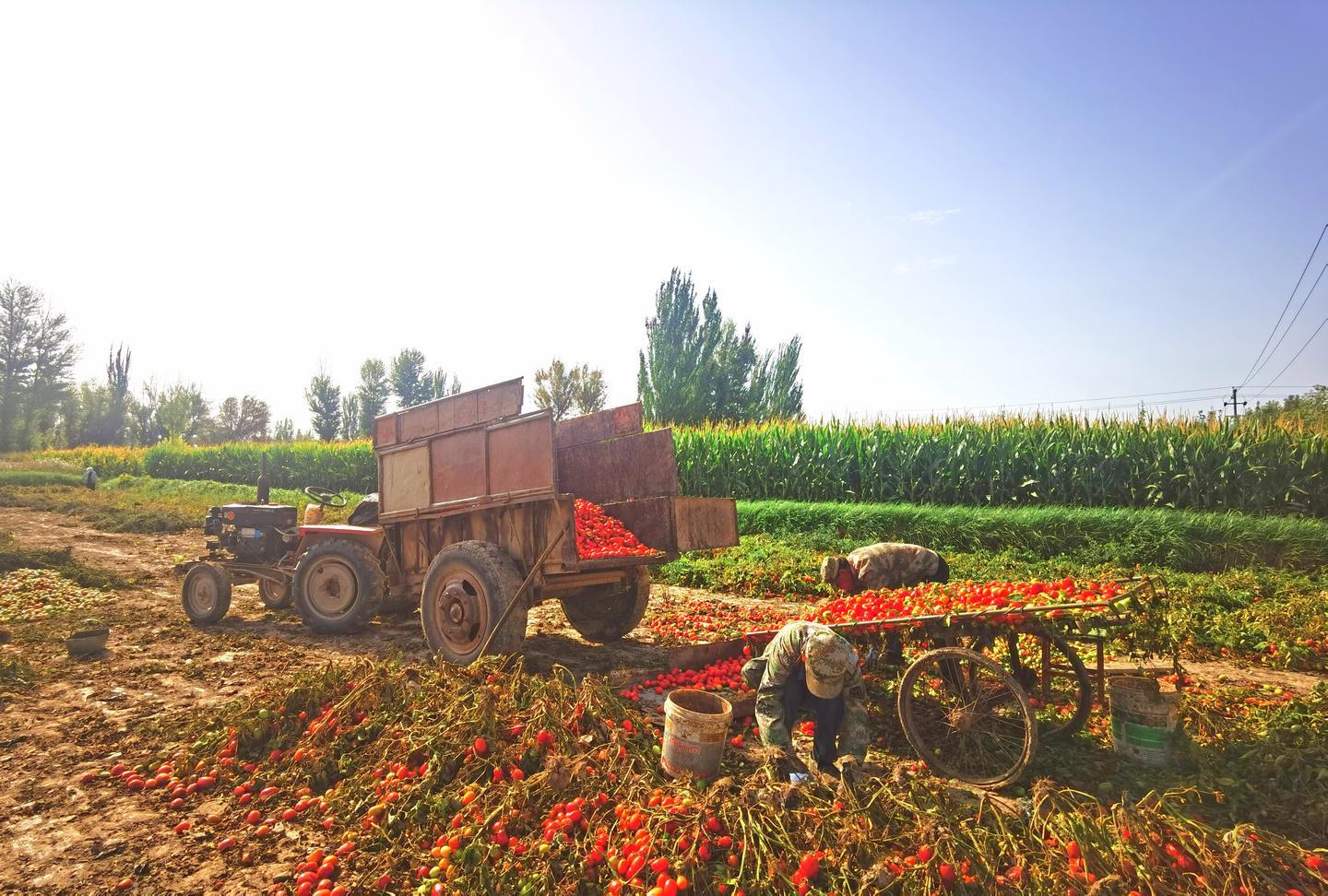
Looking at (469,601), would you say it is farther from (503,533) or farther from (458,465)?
(458,465)

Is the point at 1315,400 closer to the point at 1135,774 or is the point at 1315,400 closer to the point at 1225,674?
the point at 1225,674

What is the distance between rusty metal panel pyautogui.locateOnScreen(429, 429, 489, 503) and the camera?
7219 mm

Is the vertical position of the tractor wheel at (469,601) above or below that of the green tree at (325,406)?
below

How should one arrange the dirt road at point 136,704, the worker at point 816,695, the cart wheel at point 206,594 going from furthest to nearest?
the cart wheel at point 206,594, the worker at point 816,695, the dirt road at point 136,704

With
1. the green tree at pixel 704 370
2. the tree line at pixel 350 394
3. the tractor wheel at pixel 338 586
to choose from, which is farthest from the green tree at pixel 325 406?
the tractor wheel at pixel 338 586

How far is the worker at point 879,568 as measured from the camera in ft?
25.2

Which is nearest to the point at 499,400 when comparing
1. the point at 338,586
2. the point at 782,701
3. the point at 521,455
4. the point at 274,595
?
the point at 521,455

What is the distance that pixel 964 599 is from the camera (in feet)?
17.0

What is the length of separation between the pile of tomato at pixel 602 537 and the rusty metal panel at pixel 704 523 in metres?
0.37

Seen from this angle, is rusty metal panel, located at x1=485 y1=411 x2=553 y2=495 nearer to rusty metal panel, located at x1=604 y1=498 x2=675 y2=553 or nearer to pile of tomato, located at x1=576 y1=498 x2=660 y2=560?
pile of tomato, located at x1=576 y1=498 x2=660 y2=560

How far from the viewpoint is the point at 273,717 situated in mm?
5355

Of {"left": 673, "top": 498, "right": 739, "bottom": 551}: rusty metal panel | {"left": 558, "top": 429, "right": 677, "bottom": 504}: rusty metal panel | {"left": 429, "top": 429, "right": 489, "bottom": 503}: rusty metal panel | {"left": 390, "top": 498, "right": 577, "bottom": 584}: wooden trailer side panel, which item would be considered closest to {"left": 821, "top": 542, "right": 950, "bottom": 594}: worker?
{"left": 673, "top": 498, "right": 739, "bottom": 551}: rusty metal panel

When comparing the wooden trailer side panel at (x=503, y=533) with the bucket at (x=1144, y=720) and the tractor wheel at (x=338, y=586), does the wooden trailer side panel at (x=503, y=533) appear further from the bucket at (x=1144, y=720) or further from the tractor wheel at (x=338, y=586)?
the bucket at (x=1144, y=720)

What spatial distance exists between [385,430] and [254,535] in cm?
382
